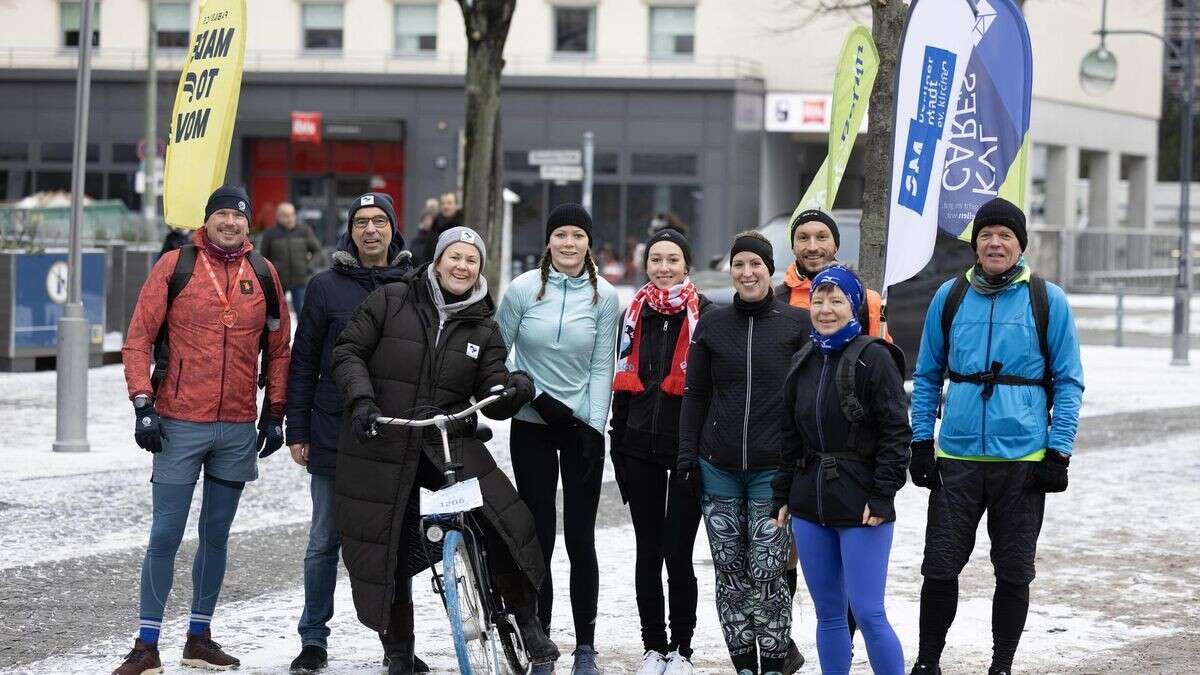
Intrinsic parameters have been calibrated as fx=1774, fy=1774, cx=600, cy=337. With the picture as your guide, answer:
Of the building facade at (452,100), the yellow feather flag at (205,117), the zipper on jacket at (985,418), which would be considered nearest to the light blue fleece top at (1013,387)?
the zipper on jacket at (985,418)

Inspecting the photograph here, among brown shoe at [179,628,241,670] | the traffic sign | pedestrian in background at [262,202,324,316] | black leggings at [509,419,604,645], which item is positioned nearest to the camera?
brown shoe at [179,628,241,670]

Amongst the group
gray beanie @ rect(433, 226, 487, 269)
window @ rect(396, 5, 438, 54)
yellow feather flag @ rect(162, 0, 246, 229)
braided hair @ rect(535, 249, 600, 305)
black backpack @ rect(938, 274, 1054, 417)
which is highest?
window @ rect(396, 5, 438, 54)

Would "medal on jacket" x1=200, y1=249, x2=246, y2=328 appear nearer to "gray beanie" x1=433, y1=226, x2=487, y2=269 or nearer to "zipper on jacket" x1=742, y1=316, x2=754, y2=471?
"gray beanie" x1=433, y1=226, x2=487, y2=269

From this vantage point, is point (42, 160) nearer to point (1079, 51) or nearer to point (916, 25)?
point (1079, 51)

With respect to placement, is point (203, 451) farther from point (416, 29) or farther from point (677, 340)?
point (416, 29)

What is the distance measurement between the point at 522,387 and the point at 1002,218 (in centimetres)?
180

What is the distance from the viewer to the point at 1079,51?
47.6 m

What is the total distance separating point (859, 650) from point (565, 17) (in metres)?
38.0

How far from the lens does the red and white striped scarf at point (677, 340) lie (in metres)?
6.87

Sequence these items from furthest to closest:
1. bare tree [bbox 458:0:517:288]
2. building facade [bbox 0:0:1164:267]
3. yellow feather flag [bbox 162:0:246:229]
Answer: building facade [bbox 0:0:1164:267], bare tree [bbox 458:0:517:288], yellow feather flag [bbox 162:0:246:229]

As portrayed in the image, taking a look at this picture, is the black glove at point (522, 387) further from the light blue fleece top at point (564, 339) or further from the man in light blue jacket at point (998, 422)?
the man in light blue jacket at point (998, 422)

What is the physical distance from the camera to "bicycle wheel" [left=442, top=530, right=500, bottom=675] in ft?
20.1

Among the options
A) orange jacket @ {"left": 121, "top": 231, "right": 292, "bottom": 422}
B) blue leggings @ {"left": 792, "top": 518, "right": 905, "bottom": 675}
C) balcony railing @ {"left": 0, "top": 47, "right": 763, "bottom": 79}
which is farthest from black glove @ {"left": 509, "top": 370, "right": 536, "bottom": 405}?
balcony railing @ {"left": 0, "top": 47, "right": 763, "bottom": 79}

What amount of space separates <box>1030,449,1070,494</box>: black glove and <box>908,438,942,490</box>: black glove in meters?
0.36
